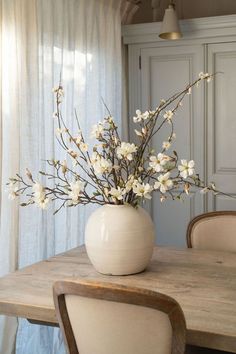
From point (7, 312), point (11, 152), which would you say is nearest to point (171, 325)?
point (7, 312)

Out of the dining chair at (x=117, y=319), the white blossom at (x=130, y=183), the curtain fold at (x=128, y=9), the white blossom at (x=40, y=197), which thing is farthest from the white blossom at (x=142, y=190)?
the curtain fold at (x=128, y=9)

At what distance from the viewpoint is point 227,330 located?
1273 millimetres

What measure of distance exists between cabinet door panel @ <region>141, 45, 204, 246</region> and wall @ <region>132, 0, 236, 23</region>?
0.53 m

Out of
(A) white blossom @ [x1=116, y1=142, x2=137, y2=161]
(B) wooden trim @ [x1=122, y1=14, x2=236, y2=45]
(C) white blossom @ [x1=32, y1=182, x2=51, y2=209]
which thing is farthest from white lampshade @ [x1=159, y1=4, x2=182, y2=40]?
(C) white blossom @ [x1=32, y1=182, x2=51, y2=209]

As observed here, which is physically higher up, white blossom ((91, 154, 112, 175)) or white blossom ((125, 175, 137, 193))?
white blossom ((91, 154, 112, 175))

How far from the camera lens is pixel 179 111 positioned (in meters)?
3.49

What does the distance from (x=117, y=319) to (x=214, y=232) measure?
112 cm

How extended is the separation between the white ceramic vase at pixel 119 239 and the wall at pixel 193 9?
96.7 inches

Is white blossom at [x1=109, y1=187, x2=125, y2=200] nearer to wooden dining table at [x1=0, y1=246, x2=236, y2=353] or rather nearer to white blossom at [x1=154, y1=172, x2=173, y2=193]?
white blossom at [x1=154, y1=172, x2=173, y2=193]

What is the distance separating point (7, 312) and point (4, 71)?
3.69ft

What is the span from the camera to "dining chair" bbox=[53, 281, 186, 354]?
121 centimetres

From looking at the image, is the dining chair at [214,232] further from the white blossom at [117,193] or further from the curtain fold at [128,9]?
the curtain fold at [128,9]

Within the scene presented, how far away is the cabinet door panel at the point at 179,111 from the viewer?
343 centimetres

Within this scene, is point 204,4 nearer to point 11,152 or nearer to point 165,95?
point 165,95
